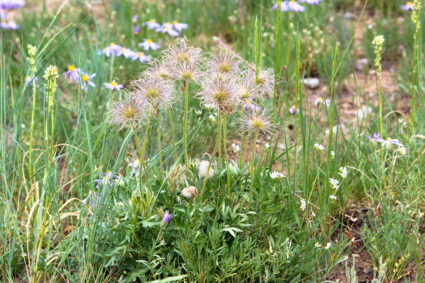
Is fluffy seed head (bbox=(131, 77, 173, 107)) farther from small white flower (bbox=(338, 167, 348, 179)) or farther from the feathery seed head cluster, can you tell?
small white flower (bbox=(338, 167, 348, 179))

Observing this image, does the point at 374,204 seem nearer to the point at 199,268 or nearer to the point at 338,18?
the point at 199,268

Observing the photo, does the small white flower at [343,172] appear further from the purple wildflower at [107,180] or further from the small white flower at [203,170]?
the purple wildflower at [107,180]

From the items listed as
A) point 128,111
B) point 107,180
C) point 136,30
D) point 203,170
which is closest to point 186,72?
point 128,111

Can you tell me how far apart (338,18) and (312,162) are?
2.45 m

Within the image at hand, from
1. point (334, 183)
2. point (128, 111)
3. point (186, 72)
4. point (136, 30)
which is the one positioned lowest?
point (334, 183)

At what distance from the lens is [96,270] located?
6.77 feet

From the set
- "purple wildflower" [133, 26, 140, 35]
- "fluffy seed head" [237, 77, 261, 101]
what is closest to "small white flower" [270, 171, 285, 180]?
"fluffy seed head" [237, 77, 261, 101]

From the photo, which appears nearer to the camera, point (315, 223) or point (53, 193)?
point (53, 193)

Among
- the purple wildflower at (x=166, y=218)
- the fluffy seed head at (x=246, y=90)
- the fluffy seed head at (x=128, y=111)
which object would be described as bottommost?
the purple wildflower at (x=166, y=218)

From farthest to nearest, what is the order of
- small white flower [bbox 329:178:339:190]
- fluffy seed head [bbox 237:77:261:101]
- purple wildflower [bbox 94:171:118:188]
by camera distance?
1. small white flower [bbox 329:178:339:190]
2. purple wildflower [bbox 94:171:118:188]
3. fluffy seed head [bbox 237:77:261:101]

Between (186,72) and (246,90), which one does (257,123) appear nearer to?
(246,90)

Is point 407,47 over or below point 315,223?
over

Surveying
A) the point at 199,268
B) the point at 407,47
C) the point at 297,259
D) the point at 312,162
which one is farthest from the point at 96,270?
the point at 407,47

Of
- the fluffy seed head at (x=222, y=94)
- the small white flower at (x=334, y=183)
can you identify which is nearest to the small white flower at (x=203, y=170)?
the fluffy seed head at (x=222, y=94)
